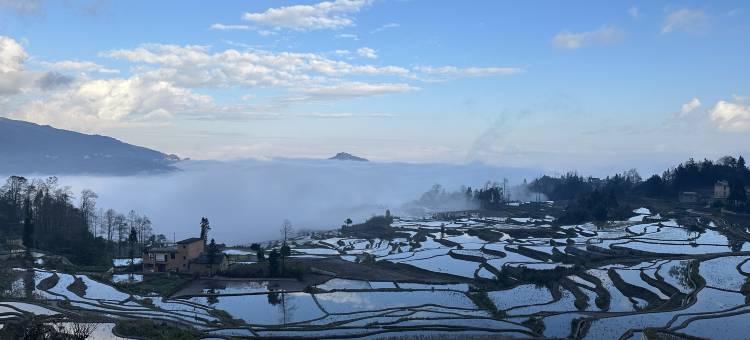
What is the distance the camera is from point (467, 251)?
60750mm

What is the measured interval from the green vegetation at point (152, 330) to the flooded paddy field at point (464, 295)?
1.05 meters

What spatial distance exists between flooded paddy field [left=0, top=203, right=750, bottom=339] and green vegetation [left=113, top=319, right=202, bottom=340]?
1046 millimetres

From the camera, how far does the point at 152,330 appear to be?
1106 inches

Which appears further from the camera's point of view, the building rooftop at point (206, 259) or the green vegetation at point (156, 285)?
the building rooftop at point (206, 259)

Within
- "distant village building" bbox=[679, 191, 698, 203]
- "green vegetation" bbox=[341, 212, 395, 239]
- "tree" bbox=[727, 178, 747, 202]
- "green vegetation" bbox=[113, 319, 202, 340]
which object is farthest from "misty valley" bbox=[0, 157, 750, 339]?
"distant village building" bbox=[679, 191, 698, 203]

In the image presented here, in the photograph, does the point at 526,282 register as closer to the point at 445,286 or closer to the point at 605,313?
the point at 445,286

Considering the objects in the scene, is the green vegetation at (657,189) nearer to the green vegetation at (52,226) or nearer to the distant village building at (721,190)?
the distant village building at (721,190)

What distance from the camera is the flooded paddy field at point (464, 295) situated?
29656 mm

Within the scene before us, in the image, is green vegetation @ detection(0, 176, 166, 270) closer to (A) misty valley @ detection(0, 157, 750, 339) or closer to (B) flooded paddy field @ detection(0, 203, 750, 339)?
(A) misty valley @ detection(0, 157, 750, 339)

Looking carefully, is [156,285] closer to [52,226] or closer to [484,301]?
[484,301]

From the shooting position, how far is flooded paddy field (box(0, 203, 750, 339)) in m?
29.7

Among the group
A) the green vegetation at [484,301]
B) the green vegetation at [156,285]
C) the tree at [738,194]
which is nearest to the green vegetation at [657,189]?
the tree at [738,194]

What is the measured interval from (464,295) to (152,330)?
67.2ft

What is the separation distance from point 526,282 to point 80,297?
3255 cm
